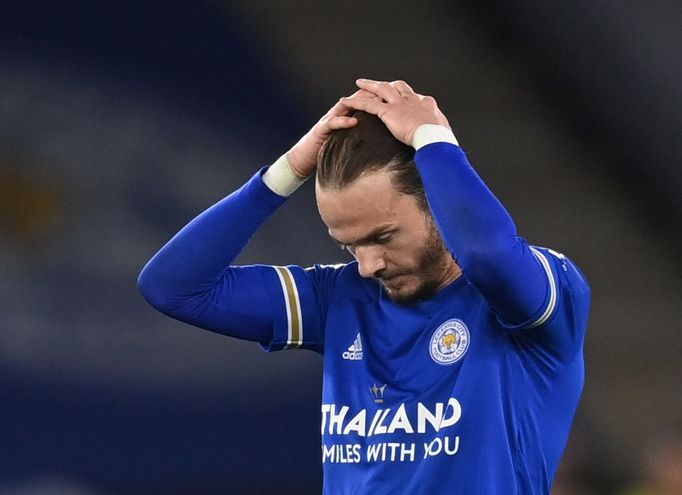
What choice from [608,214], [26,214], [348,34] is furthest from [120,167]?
[608,214]

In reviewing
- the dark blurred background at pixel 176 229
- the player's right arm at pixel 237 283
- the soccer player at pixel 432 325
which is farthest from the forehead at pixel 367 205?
the dark blurred background at pixel 176 229

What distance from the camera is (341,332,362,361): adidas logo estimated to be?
6.57ft

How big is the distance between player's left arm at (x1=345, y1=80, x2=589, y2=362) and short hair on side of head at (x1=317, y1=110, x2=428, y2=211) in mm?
37

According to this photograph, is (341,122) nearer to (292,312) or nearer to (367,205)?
(367,205)

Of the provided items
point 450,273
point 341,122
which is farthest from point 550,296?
point 341,122

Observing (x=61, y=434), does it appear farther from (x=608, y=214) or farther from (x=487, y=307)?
(x=608, y=214)

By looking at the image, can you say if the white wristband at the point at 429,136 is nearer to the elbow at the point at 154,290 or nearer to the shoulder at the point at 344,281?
the shoulder at the point at 344,281

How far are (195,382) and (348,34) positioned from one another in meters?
2.21

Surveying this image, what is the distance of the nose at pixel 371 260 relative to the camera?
1888 mm

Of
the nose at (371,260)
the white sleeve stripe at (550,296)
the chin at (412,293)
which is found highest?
the nose at (371,260)

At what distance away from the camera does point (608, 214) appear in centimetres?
531

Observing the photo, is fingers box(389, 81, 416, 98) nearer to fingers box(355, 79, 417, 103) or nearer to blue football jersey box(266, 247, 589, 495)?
fingers box(355, 79, 417, 103)

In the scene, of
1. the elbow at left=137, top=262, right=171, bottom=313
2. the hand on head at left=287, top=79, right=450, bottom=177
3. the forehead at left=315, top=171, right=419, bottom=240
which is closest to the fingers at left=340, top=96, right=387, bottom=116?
the hand on head at left=287, top=79, right=450, bottom=177

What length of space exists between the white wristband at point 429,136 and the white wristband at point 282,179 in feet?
1.15
